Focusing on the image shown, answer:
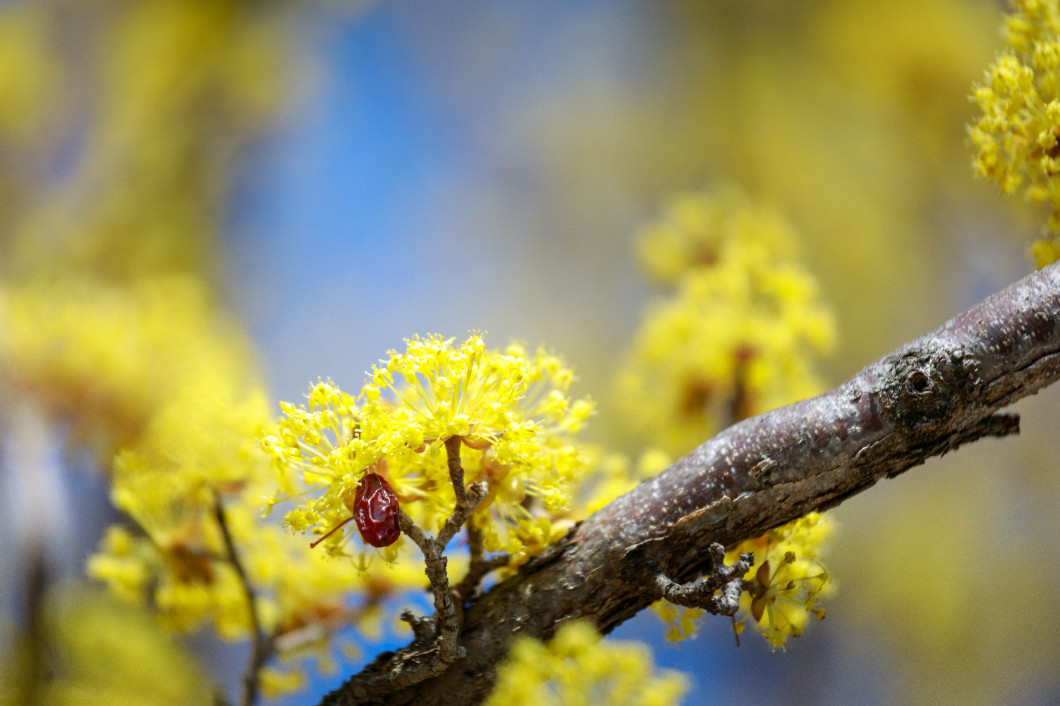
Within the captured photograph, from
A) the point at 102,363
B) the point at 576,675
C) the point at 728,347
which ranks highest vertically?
the point at 102,363

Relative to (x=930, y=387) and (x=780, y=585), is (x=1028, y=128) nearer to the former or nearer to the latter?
(x=930, y=387)

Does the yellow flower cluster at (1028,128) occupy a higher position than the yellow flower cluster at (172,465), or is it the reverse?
the yellow flower cluster at (172,465)

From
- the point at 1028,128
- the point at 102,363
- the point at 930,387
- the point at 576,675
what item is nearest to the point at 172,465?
the point at 102,363

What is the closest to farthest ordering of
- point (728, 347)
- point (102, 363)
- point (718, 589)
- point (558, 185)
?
point (718, 589)
point (728, 347)
point (102, 363)
point (558, 185)

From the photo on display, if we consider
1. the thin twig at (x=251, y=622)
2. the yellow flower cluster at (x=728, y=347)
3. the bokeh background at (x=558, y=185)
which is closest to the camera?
the thin twig at (x=251, y=622)

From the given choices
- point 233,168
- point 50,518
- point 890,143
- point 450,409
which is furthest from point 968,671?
point 233,168

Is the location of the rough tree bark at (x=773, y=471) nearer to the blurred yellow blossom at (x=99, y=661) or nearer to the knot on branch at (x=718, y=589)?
the knot on branch at (x=718, y=589)

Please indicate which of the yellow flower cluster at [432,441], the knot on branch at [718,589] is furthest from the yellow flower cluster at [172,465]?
the knot on branch at [718,589]

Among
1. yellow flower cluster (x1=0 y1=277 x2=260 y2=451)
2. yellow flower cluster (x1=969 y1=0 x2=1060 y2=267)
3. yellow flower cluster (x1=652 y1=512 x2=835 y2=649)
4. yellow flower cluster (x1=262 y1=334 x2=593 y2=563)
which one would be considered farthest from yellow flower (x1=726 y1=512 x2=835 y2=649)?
Answer: yellow flower cluster (x1=0 y1=277 x2=260 y2=451)
